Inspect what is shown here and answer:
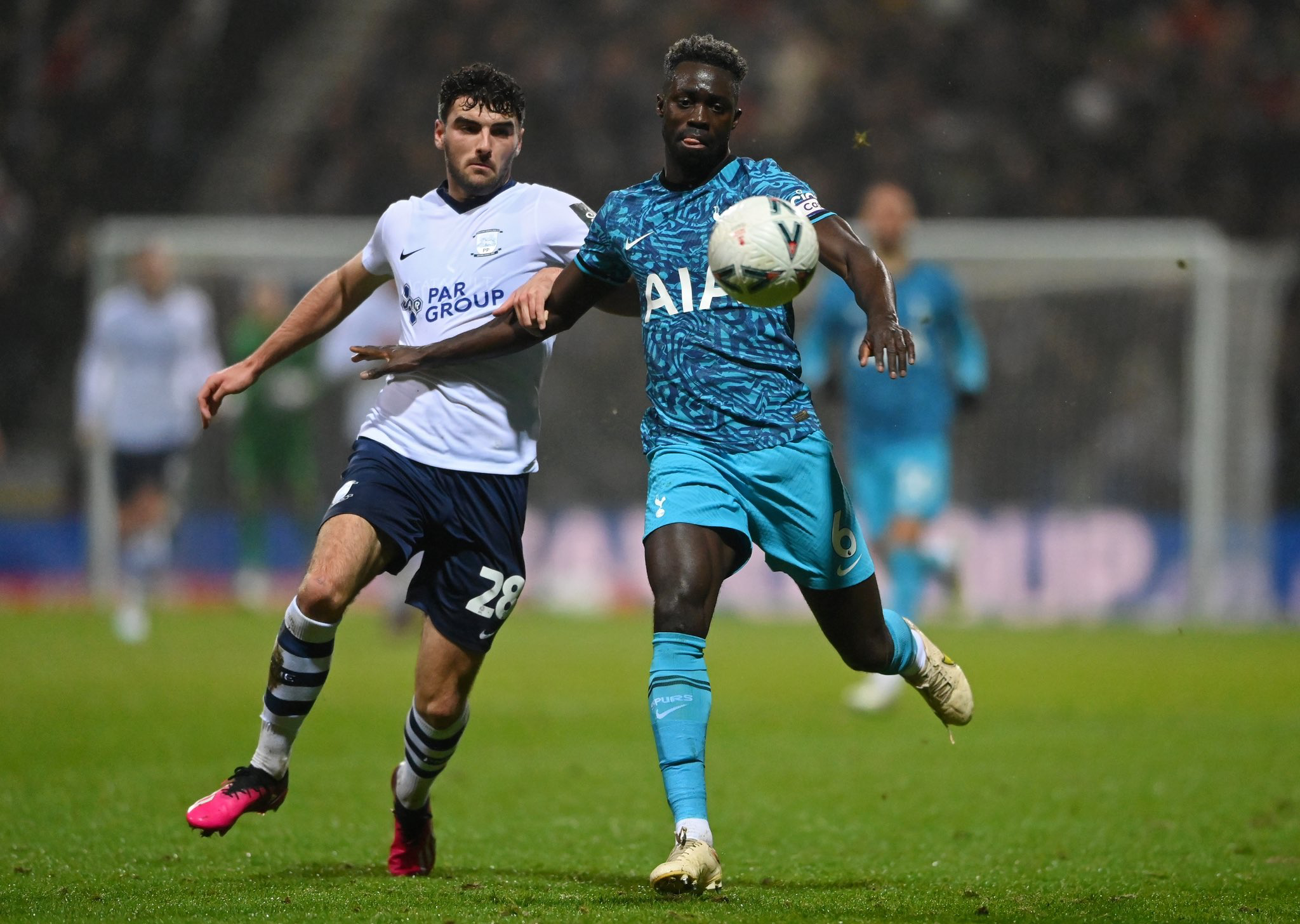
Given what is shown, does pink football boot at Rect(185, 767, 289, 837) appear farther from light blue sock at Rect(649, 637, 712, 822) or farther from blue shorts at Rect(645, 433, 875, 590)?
blue shorts at Rect(645, 433, 875, 590)

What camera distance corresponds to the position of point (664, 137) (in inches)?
200

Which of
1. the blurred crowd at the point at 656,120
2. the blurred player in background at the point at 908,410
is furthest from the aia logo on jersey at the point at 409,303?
the blurred crowd at the point at 656,120

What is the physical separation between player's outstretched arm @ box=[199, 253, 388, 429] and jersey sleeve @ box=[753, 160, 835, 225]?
1486 millimetres

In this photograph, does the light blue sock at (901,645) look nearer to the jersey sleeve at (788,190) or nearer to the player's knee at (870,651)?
the player's knee at (870,651)

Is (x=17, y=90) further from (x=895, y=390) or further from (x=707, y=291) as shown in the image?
(x=707, y=291)

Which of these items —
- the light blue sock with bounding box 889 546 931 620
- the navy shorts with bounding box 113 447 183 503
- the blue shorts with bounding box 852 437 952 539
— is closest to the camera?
the light blue sock with bounding box 889 546 931 620

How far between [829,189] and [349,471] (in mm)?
14586

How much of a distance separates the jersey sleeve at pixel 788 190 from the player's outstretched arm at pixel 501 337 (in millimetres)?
580

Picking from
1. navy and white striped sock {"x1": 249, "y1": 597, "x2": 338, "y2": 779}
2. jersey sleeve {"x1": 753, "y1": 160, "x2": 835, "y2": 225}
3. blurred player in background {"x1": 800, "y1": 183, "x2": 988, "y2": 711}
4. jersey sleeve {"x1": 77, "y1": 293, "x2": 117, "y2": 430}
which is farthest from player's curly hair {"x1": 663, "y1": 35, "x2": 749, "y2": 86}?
jersey sleeve {"x1": 77, "y1": 293, "x2": 117, "y2": 430}

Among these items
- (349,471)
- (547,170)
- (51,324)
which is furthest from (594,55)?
(349,471)

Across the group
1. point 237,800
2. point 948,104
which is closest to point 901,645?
point 237,800

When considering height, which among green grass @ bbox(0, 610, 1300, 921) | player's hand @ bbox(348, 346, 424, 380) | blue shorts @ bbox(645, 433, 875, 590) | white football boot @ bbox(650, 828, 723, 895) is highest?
player's hand @ bbox(348, 346, 424, 380)

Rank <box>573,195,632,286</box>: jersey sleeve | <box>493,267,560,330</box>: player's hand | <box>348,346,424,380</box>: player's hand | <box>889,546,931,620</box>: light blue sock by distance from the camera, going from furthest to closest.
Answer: <box>889,546,931,620</box>: light blue sock < <box>348,346,424,380</box>: player's hand < <box>493,267,560,330</box>: player's hand < <box>573,195,632,286</box>: jersey sleeve

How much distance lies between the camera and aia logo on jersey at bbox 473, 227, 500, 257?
5656 millimetres
